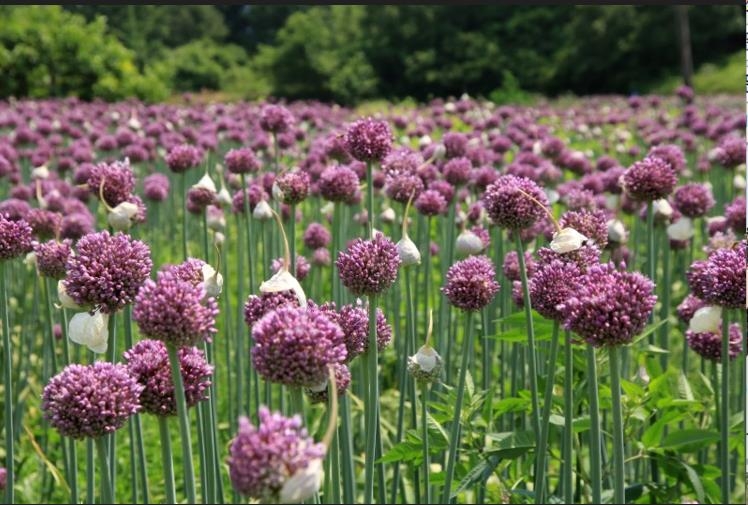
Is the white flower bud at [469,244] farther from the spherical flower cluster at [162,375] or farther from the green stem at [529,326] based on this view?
the spherical flower cluster at [162,375]

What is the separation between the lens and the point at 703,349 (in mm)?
1900

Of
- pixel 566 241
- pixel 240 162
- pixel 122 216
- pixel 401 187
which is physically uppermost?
pixel 240 162

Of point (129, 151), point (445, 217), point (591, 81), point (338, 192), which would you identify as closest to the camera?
point (338, 192)

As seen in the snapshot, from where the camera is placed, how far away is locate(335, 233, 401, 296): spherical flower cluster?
126cm

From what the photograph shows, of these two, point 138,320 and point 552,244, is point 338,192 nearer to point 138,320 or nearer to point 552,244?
point 552,244

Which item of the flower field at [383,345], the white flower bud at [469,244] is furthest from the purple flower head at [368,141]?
the white flower bud at [469,244]

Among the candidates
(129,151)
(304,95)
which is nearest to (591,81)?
(304,95)

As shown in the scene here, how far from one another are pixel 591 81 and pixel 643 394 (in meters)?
23.9

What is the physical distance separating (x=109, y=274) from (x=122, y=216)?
60 cm

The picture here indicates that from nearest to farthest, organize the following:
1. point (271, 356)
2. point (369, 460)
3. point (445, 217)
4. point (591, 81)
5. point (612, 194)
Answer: point (271, 356), point (369, 460), point (612, 194), point (445, 217), point (591, 81)

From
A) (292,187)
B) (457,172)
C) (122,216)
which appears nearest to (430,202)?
(457,172)

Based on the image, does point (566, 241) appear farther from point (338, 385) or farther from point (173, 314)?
point (173, 314)

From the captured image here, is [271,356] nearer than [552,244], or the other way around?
[271,356]

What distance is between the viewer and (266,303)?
3.91ft
